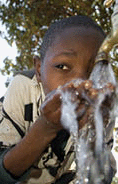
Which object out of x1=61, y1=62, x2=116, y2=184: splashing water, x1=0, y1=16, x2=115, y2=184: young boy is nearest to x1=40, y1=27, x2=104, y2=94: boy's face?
x1=0, y1=16, x2=115, y2=184: young boy

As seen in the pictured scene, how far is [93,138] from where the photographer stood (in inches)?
57.3

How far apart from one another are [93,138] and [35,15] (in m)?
2.97

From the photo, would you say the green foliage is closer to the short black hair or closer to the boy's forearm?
the short black hair

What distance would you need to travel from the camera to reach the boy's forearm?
1355 mm

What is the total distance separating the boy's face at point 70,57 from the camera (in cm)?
143

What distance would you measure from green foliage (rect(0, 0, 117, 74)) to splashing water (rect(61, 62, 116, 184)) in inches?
98.7

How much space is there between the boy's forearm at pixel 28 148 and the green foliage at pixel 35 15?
274 cm

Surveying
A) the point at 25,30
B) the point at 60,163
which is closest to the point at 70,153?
the point at 60,163

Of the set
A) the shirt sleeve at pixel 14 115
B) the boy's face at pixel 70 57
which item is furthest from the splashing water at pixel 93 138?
the shirt sleeve at pixel 14 115

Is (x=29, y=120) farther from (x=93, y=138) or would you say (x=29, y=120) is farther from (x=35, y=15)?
(x=35, y=15)

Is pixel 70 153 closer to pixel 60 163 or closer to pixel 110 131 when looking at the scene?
pixel 60 163

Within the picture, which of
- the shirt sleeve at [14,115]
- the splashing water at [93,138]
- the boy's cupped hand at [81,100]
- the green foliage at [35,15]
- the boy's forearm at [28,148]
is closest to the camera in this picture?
the boy's cupped hand at [81,100]

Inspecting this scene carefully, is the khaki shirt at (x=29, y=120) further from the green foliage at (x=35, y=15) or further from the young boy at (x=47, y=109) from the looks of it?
the green foliage at (x=35, y=15)

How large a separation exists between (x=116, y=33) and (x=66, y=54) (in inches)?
10.7
